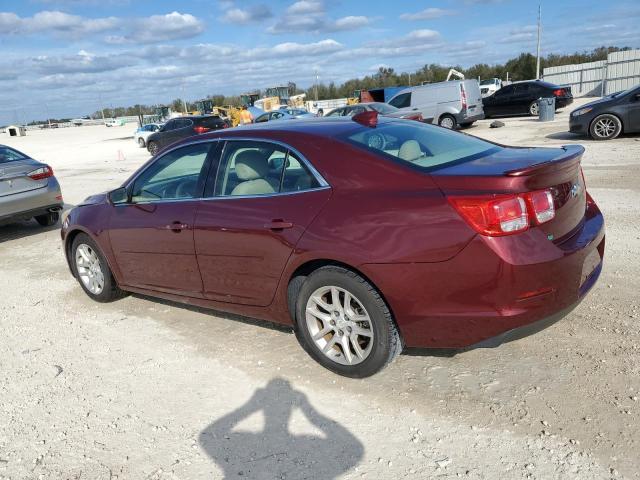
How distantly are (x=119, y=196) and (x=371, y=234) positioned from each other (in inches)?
106

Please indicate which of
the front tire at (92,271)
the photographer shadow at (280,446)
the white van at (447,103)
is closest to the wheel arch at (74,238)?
the front tire at (92,271)

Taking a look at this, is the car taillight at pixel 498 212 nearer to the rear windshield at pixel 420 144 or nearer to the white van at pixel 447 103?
the rear windshield at pixel 420 144

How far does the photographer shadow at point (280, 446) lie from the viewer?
2688 millimetres

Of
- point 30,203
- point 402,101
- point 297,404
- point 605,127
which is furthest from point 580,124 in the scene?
point 297,404

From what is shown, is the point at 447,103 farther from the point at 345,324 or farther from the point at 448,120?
the point at 345,324

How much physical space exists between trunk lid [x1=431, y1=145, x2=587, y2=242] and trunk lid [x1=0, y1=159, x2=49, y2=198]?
24.0ft

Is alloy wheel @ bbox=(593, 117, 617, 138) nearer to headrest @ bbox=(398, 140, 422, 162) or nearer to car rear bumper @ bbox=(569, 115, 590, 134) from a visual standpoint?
car rear bumper @ bbox=(569, 115, 590, 134)

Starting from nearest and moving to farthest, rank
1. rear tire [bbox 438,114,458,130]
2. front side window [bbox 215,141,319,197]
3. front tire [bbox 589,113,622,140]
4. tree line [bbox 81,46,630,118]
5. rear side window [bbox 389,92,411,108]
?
front side window [bbox 215,141,319,197] < front tire [bbox 589,113,622,140] < rear tire [bbox 438,114,458,130] < rear side window [bbox 389,92,411,108] < tree line [bbox 81,46,630,118]

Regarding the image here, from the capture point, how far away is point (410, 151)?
347 cm

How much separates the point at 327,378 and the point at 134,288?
7.29ft

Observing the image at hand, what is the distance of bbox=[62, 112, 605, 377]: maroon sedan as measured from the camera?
9.36 ft

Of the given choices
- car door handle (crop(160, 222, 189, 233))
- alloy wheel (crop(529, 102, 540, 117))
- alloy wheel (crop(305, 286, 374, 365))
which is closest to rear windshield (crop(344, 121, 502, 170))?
alloy wheel (crop(305, 286, 374, 365))

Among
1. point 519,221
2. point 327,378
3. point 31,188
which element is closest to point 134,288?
point 327,378

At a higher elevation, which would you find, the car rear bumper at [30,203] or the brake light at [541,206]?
the brake light at [541,206]
